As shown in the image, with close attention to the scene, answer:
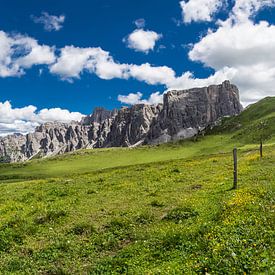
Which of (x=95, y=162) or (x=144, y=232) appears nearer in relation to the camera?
(x=144, y=232)

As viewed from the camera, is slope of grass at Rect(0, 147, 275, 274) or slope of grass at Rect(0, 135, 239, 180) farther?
slope of grass at Rect(0, 135, 239, 180)

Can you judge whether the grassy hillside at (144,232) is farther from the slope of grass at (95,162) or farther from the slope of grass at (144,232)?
the slope of grass at (95,162)

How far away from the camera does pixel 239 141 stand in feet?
445

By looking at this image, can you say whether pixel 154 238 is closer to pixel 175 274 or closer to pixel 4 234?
pixel 175 274

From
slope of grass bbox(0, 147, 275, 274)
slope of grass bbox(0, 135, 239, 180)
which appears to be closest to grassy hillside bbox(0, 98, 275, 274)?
slope of grass bbox(0, 147, 275, 274)

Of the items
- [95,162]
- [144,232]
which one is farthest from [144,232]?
[95,162]

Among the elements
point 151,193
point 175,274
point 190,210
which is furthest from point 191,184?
point 175,274

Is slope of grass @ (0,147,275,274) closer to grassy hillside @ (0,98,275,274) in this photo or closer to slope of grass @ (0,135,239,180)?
grassy hillside @ (0,98,275,274)

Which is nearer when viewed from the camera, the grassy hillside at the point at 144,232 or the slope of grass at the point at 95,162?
the grassy hillside at the point at 144,232

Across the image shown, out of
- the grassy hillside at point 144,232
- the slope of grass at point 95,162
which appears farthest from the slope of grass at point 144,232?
the slope of grass at point 95,162

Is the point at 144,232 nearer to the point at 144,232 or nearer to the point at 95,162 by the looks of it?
the point at 144,232

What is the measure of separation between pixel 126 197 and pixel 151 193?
211 centimetres

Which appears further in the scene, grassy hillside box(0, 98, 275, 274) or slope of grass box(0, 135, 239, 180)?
slope of grass box(0, 135, 239, 180)

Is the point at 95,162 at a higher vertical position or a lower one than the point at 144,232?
lower
